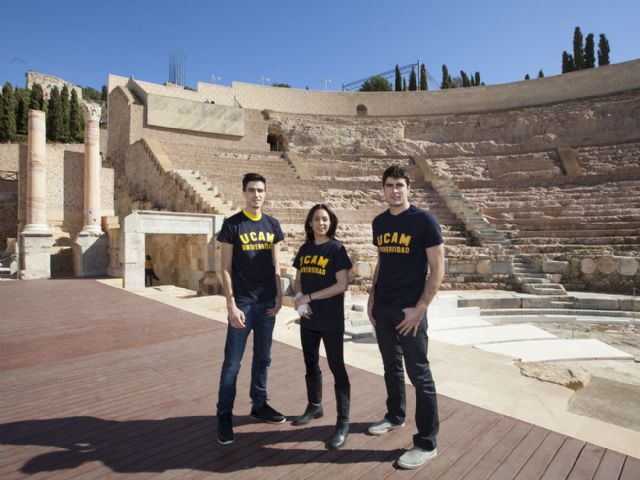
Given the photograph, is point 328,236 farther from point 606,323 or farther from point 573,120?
point 573,120

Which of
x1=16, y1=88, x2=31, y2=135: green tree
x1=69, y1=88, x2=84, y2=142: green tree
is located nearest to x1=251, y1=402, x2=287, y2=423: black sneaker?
x1=69, y1=88, x2=84, y2=142: green tree

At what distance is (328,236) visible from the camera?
325cm

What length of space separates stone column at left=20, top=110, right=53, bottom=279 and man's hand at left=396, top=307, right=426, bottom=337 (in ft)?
50.6

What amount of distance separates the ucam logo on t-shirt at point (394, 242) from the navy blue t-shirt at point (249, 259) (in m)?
0.91

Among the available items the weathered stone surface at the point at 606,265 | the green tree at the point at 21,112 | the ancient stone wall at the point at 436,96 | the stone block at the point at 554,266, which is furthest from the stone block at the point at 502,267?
the green tree at the point at 21,112

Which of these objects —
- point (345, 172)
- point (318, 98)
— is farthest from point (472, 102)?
point (345, 172)

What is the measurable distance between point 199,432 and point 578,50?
4952cm

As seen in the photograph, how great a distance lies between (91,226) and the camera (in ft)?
52.9

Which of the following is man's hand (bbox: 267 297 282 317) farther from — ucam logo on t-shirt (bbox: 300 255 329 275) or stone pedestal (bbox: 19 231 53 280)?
stone pedestal (bbox: 19 231 53 280)

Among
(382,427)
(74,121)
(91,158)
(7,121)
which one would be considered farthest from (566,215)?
(74,121)

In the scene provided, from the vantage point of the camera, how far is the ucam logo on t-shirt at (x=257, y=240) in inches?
125

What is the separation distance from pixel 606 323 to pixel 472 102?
96.0ft

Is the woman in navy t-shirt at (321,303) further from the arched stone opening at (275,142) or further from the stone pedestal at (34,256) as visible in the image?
the arched stone opening at (275,142)

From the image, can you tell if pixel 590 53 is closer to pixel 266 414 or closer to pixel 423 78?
pixel 423 78
